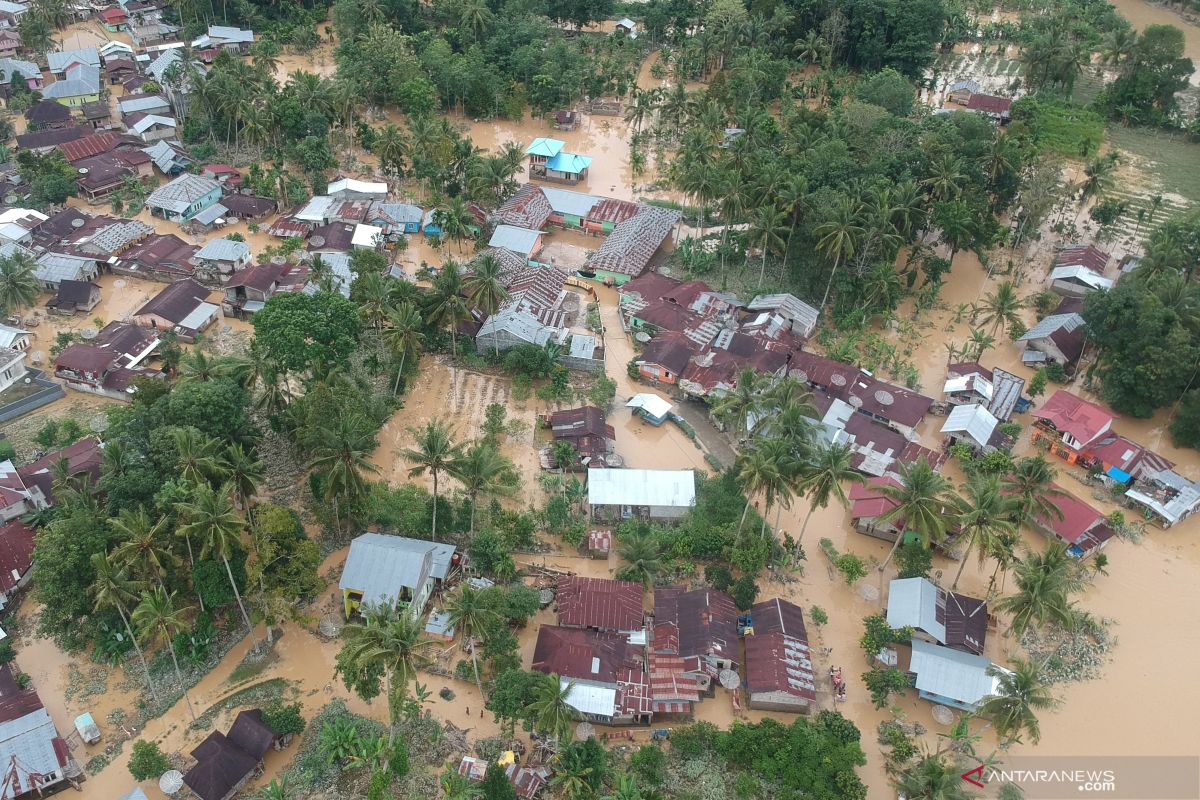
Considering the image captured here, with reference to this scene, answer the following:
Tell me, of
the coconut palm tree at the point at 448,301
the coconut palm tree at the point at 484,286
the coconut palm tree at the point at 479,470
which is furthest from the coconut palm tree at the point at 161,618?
the coconut palm tree at the point at 484,286

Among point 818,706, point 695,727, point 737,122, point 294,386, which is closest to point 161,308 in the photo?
point 294,386

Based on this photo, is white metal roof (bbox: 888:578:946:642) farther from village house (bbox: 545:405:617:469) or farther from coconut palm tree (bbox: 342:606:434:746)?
coconut palm tree (bbox: 342:606:434:746)

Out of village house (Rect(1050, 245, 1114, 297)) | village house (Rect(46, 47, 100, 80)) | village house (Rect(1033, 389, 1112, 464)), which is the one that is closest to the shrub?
village house (Rect(1033, 389, 1112, 464))

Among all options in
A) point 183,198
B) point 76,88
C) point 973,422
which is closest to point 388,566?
point 973,422

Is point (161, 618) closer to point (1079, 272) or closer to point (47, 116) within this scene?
point (1079, 272)

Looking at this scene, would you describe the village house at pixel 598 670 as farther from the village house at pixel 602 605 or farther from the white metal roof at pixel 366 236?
the white metal roof at pixel 366 236

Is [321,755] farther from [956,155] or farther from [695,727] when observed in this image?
[956,155]
